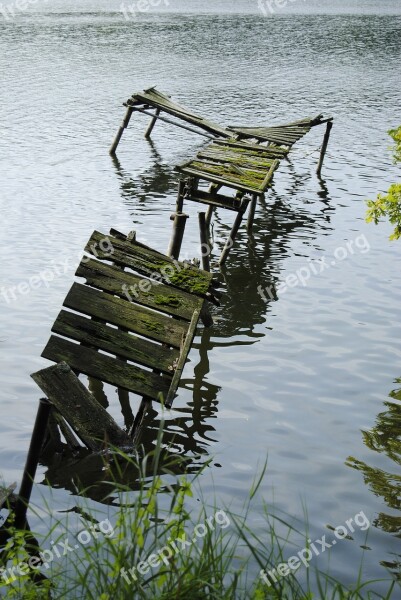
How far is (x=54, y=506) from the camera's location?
8.14m

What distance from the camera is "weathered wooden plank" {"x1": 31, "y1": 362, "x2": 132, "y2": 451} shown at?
869 centimetres

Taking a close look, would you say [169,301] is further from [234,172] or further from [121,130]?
[121,130]

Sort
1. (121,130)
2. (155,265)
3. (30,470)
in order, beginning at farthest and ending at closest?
(121,130), (155,265), (30,470)

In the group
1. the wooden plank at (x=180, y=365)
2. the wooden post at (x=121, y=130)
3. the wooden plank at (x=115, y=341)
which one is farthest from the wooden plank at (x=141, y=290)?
the wooden post at (x=121, y=130)

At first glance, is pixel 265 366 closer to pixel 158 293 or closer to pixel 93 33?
pixel 158 293

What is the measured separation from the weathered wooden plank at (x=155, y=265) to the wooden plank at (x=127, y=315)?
0.56 meters

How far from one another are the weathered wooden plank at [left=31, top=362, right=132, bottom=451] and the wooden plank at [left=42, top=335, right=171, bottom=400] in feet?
2.13

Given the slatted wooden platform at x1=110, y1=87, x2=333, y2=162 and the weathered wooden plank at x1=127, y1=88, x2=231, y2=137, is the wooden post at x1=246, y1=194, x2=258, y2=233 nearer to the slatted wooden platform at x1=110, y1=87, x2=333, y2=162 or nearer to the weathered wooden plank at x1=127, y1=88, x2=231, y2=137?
the slatted wooden platform at x1=110, y1=87, x2=333, y2=162

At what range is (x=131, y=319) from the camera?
9945 millimetres

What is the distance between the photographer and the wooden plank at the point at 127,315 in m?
9.84

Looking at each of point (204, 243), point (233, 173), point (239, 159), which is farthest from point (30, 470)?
point (239, 159)

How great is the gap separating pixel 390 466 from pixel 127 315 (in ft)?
10.1

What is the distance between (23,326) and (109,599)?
7723mm

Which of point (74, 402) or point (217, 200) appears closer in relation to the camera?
point (74, 402)
